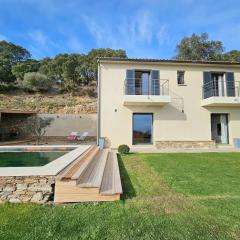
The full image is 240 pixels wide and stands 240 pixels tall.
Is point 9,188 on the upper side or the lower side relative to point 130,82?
lower

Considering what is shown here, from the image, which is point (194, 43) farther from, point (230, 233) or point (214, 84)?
point (230, 233)

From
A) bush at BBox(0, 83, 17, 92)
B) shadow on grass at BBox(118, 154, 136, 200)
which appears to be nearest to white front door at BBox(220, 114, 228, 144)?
shadow on grass at BBox(118, 154, 136, 200)

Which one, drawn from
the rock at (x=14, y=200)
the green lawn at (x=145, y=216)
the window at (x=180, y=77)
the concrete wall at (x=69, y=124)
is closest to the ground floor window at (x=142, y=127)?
the window at (x=180, y=77)

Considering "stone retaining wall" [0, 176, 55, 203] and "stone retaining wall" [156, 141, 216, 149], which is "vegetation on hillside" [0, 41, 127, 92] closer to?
"stone retaining wall" [156, 141, 216, 149]

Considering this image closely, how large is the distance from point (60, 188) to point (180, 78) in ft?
41.5

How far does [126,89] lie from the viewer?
13.9 meters

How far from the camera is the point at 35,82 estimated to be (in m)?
31.1

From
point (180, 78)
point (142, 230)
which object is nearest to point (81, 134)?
point (180, 78)

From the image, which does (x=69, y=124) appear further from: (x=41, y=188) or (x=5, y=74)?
(x=5, y=74)

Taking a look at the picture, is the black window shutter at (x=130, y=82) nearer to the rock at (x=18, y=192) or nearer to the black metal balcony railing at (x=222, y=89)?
the black metal balcony railing at (x=222, y=89)

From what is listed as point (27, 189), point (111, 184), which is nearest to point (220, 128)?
point (111, 184)

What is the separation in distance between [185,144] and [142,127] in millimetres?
3110

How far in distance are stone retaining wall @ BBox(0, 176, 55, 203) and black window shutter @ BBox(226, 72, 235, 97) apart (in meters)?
14.1

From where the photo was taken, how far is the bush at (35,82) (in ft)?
101
